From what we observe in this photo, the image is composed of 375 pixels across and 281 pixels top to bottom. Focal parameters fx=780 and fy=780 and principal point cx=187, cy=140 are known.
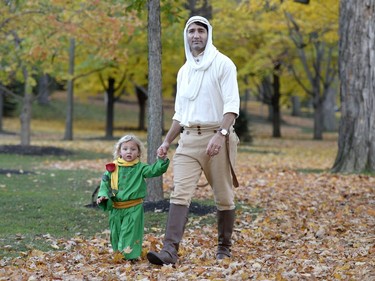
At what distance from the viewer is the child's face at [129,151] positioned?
6955mm

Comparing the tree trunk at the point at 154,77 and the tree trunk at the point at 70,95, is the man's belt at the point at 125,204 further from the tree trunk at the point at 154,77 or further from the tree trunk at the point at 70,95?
the tree trunk at the point at 70,95

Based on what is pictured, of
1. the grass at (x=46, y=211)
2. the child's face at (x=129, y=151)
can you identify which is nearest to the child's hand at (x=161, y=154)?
the child's face at (x=129, y=151)

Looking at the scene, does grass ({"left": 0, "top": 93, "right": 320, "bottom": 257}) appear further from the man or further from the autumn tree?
the autumn tree

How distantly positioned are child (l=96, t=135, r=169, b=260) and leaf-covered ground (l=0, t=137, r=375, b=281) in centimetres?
19

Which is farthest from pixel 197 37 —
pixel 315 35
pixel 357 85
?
pixel 315 35

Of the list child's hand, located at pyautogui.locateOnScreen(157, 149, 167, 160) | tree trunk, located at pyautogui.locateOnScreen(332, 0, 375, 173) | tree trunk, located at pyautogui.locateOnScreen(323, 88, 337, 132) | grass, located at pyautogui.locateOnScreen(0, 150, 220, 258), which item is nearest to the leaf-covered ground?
grass, located at pyautogui.locateOnScreen(0, 150, 220, 258)

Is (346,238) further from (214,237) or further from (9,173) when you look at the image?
(9,173)

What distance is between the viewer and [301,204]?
441 inches

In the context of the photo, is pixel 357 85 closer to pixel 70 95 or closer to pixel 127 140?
pixel 127 140

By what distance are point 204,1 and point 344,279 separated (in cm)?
1991

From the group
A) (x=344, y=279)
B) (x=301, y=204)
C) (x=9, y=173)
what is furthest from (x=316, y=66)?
(x=344, y=279)

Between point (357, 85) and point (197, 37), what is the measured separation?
9.42m

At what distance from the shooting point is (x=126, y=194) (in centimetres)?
695

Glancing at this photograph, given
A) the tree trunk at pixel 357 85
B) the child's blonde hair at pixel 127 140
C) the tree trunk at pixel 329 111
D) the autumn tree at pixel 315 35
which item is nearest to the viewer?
the child's blonde hair at pixel 127 140
